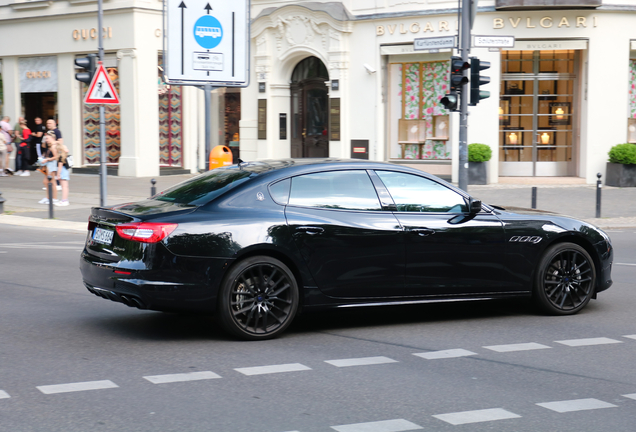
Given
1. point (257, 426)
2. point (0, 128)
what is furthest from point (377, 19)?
point (257, 426)

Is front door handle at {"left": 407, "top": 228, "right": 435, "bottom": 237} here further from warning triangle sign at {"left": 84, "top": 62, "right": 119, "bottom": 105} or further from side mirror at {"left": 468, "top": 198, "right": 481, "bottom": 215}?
warning triangle sign at {"left": 84, "top": 62, "right": 119, "bottom": 105}

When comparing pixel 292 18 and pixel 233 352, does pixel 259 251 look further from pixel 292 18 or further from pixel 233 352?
pixel 292 18

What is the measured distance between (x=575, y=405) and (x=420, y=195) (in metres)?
2.76

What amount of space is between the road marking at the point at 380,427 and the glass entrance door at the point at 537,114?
20968mm

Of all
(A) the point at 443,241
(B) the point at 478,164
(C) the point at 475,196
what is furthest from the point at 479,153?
(A) the point at 443,241

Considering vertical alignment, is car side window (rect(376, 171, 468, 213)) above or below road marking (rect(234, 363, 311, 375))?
above

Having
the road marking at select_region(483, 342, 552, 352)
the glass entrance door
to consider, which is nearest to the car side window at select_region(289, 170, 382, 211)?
the road marking at select_region(483, 342, 552, 352)

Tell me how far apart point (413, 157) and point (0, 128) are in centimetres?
1326

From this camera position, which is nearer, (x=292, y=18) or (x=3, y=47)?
(x=292, y=18)

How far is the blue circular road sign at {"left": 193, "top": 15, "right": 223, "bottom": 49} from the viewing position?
16.5 metres

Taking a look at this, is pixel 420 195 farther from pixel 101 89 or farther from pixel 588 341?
pixel 101 89

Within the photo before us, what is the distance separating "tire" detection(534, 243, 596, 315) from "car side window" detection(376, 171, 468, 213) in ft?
3.26

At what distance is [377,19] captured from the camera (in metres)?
25.5

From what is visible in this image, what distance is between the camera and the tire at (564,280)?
7938 mm
